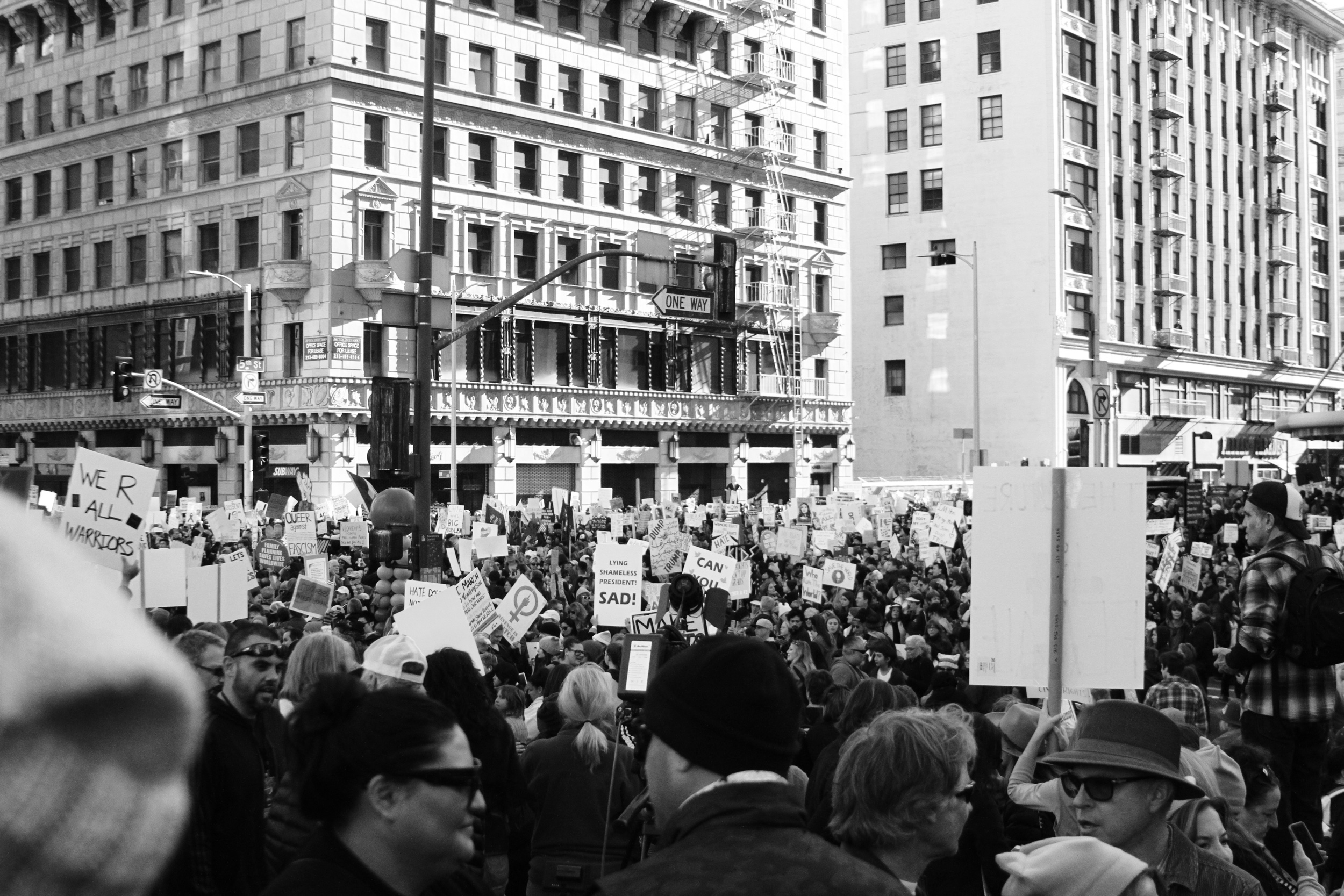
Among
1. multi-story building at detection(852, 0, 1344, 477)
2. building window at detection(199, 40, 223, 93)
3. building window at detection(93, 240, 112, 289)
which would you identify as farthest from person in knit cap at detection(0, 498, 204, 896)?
multi-story building at detection(852, 0, 1344, 477)

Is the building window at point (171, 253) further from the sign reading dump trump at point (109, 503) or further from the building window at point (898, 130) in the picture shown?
the sign reading dump trump at point (109, 503)

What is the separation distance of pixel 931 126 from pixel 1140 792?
68.5 metres

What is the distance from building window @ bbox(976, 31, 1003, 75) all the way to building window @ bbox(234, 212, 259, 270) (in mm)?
36349

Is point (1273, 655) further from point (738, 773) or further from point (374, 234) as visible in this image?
point (374, 234)

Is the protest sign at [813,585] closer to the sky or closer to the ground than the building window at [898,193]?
closer to the ground

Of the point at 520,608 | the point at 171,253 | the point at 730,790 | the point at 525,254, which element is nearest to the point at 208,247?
the point at 171,253

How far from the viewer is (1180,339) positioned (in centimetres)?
7438

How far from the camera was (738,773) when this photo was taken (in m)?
2.76

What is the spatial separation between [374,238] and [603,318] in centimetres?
1014

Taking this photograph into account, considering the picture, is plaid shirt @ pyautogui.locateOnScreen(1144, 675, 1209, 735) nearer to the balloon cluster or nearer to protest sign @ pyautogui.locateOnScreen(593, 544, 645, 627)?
protest sign @ pyautogui.locateOnScreen(593, 544, 645, 627)

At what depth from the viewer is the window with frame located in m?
69.6

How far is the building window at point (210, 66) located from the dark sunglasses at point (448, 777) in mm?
51859

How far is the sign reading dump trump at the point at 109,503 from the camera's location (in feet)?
34.8

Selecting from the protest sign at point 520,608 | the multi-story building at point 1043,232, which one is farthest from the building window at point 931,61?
the protest sign at point 520,608
